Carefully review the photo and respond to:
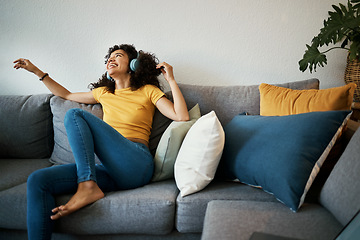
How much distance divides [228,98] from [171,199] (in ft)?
2.46

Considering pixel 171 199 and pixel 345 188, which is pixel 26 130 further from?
pixel 345 188

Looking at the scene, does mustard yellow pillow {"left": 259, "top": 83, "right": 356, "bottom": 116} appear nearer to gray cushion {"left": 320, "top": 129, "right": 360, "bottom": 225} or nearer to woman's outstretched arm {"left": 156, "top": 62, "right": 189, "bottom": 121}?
gray cushion {"left": 320, "top": 129, "right": 360, "bottom": 225}

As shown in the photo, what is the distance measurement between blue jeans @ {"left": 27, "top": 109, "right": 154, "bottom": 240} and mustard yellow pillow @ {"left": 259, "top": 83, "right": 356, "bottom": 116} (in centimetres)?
71

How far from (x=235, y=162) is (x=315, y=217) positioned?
0.40 metres

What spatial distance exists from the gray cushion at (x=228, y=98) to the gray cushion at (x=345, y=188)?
2.20 feet

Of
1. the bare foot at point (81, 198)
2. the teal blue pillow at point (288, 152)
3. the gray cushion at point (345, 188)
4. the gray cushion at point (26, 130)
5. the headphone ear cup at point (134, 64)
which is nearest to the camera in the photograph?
the gray cushion at point (345, 188)

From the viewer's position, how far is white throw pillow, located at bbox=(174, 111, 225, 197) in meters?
1.18

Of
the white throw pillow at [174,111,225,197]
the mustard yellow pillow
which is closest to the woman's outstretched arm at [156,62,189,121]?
the white throw pillow at [174,111,225,197]

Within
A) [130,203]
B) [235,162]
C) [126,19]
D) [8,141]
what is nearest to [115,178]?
[130,203]

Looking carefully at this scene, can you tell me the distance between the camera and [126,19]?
1965 mm

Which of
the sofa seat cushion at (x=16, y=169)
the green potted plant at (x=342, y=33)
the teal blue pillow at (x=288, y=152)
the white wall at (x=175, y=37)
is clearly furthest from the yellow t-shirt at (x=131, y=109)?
the green potted plant at (x=342, y=33)

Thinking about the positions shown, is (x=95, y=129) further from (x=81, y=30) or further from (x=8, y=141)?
(x=81, y=30)

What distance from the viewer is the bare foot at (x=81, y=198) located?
1.10 meters

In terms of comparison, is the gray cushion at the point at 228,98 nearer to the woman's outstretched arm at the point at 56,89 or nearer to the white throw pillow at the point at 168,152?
the white throw pillow at the point at 168,152
